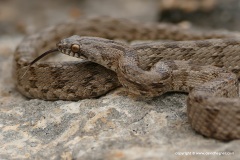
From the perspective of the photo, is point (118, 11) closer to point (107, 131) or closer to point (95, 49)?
point (95, 49)

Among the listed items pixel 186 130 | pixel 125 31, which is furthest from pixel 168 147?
pixel 125 31

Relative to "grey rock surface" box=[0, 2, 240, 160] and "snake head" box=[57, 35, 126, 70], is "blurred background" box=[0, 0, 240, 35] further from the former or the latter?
"grey rock surface" box=[0, 2, 240, 160]

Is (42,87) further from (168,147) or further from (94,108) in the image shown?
(168,147)

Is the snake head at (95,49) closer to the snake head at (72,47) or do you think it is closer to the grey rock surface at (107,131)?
the snake head at (72,47)

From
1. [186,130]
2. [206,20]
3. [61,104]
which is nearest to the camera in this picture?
[186,130]

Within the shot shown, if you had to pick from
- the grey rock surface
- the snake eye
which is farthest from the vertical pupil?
the grey rock surface

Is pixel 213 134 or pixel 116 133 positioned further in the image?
pixel 116 133


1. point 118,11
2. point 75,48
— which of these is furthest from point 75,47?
point 118,11

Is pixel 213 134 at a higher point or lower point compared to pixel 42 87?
higher

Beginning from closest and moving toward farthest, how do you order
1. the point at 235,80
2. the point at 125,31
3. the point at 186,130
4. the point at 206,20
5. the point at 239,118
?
1. the point at 239,118
2. the point at 186,130
3. the point at 235,80
4. the point at 125,31
5. the point at 206,20
